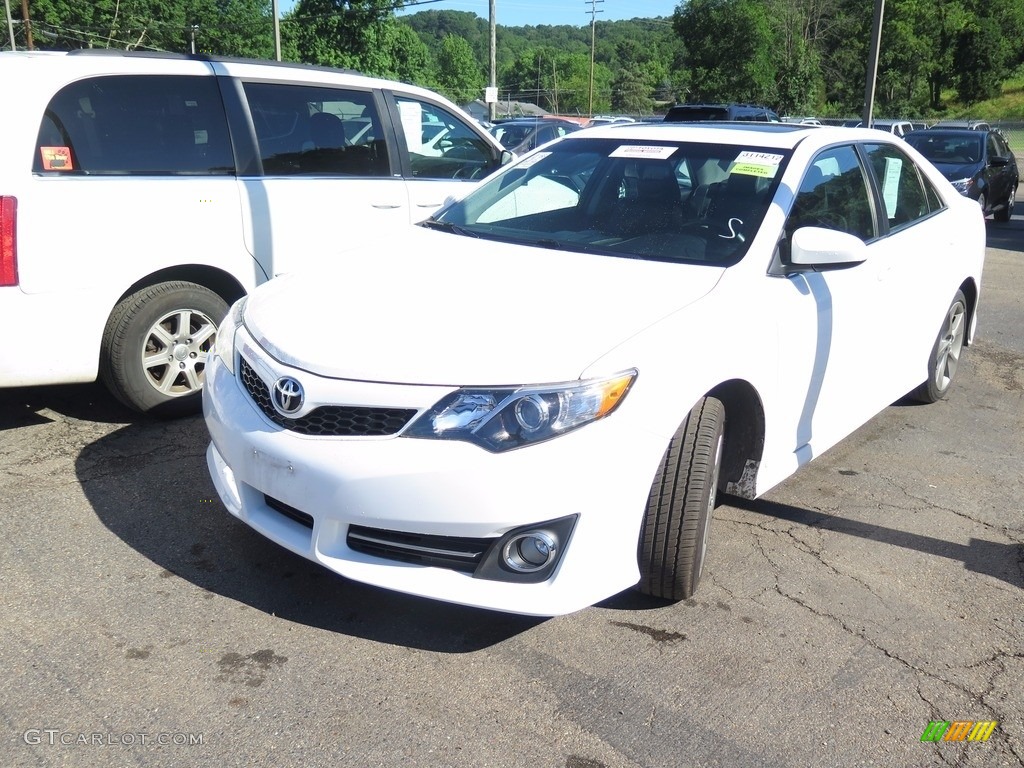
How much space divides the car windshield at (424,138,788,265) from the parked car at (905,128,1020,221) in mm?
12998

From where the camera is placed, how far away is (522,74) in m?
125

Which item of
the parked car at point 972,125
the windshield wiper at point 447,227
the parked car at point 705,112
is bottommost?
the windshield wiper at point 447,227

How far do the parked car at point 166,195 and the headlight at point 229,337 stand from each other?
1.84 ft

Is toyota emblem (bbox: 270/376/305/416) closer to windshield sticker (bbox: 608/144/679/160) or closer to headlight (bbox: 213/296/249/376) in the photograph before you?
headlight (bbox: 213/296/249/376)

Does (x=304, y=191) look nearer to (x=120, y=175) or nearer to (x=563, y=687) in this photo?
(x=120, y=175)

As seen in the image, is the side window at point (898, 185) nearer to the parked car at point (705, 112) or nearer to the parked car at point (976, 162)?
the parked car at point (705, 112)

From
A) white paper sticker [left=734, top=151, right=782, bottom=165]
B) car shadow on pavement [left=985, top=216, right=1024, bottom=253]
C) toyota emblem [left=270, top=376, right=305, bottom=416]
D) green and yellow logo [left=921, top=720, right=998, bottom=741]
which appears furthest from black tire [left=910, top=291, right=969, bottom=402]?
car shadow on pavement [left=985, top=216, right=1024, bottom=253]

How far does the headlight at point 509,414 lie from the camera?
9.43 feet

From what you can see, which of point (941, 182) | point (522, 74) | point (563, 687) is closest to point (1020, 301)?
point (941, 182)

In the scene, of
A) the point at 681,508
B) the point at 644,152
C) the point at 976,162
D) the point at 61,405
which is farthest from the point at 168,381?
the point at 976,162

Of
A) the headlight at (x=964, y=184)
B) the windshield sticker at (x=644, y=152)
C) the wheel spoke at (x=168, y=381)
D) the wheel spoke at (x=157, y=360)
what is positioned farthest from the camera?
the headlight at (x=964, y=184)

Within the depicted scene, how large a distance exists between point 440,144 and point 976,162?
1300 cm

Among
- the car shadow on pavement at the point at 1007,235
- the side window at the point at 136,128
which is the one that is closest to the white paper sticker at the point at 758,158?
the side window at the point at 136,128

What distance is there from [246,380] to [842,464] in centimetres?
308
